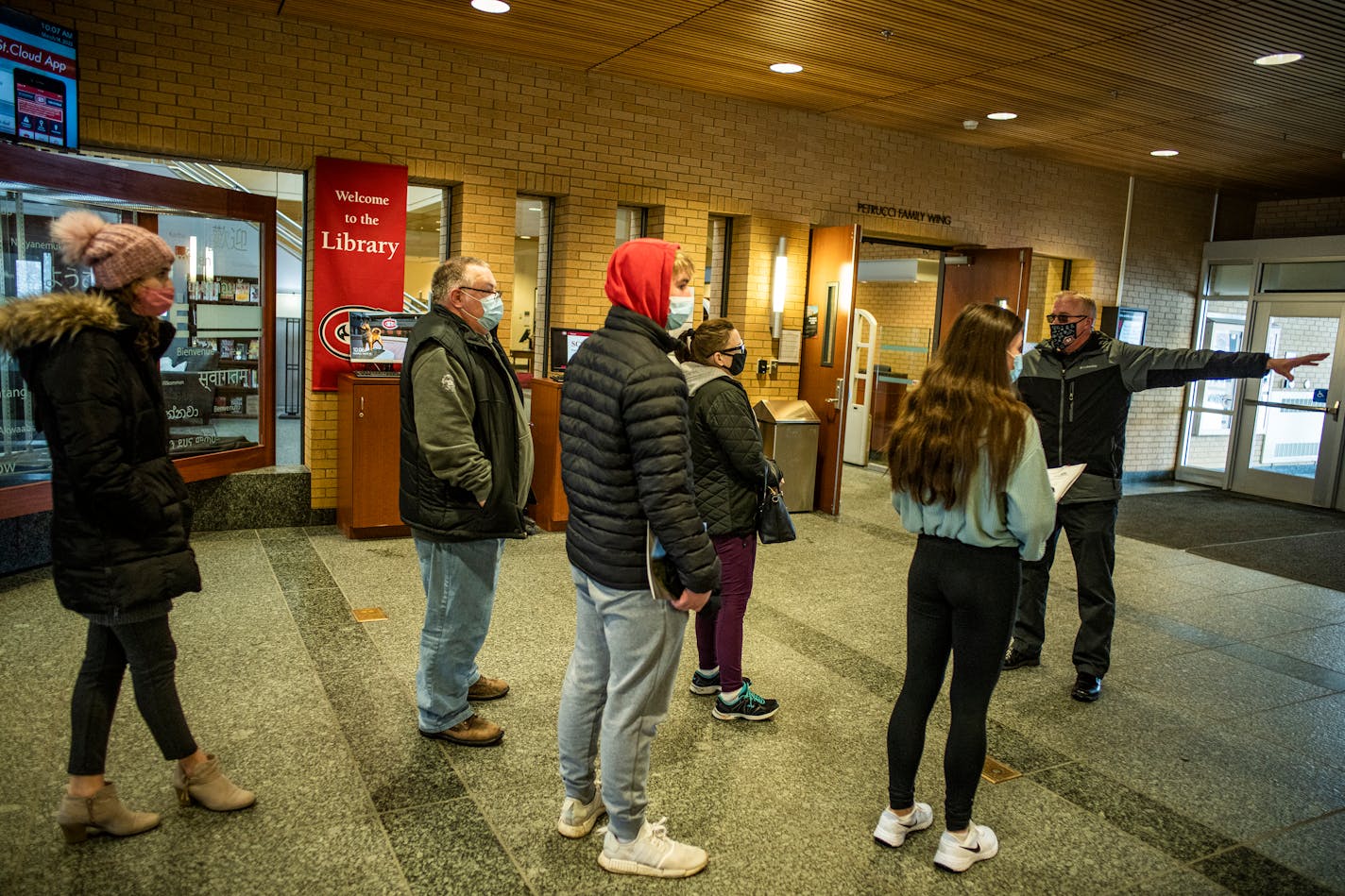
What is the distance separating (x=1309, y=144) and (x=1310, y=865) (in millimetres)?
8284

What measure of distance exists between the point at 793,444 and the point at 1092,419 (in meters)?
3.92

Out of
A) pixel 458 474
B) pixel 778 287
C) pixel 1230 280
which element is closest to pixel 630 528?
pixel 458 474

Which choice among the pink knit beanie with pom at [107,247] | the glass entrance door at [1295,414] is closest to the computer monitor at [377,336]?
the pink knit beanie with pom at [107,247]

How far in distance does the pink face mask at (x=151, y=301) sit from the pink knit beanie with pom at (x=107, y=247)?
5 centimetres

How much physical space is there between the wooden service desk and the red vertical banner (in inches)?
51.6

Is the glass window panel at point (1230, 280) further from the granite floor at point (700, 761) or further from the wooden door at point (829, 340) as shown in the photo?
the granite floor at point (700, 761)

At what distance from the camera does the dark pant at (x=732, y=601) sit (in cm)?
368

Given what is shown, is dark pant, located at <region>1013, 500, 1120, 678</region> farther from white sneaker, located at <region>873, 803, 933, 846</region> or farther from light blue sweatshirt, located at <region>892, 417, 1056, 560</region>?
light blue sweatshirt, located at <region>892, 417, 1056, 560</region>

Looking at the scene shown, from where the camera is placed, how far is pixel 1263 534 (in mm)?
8414

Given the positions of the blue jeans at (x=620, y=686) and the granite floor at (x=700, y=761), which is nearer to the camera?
the blue jeans at (x=620, y=686)

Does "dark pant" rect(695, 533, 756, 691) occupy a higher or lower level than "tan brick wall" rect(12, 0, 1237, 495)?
lower

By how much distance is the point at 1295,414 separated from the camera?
10.7 m

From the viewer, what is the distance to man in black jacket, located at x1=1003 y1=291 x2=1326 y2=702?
13.6 ft

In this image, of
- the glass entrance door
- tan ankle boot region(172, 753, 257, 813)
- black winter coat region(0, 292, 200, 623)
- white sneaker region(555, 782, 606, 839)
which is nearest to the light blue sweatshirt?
white sneaker region(555, 782, 606, 839)
